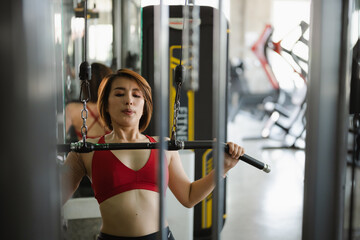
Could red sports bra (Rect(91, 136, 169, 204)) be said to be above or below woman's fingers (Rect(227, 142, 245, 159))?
below

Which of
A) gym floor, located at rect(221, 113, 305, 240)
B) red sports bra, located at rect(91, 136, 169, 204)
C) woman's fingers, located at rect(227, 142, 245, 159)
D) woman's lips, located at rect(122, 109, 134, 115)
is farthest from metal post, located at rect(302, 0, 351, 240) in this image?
gym floor, located at rect(221, 113, 305, 240)

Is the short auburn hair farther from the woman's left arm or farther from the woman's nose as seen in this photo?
the woman's left arm

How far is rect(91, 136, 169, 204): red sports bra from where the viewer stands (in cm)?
132

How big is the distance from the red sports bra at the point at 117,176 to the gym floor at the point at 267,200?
197cm

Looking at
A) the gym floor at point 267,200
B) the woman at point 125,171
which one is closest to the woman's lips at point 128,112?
the woman at point 125,171

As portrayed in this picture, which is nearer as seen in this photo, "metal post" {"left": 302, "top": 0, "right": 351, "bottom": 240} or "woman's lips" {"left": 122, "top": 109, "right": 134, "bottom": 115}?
"metal post" {"left": 302, "top": 0, "right": 351, "bottom": 240}

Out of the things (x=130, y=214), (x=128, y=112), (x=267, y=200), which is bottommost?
(x=267, y=200)

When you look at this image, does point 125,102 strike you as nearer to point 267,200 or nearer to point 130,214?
point 130,214

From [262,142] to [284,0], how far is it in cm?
771

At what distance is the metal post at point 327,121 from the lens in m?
0.75

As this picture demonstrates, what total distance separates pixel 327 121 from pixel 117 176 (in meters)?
0.76

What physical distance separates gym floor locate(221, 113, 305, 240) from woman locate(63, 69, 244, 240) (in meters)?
1.94

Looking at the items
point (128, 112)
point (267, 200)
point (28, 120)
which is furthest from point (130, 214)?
point (267, 200)

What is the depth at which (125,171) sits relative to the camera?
1.32m
